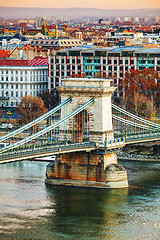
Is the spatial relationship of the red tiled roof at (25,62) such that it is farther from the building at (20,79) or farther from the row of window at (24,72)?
the row of window at (24,72)

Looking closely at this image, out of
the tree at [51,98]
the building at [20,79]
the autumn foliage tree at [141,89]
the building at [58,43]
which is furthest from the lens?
the building at [58,43]

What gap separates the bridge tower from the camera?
66250 mm

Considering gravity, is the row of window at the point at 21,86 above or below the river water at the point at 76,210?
above

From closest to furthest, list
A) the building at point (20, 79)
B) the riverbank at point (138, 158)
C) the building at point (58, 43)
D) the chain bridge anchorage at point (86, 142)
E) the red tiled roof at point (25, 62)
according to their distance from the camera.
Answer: the chain bridge anchorage at point (86, 142)
the riverbank at point (138, 158)
the building at point (20, 79)
the red tiled roof at point (25, 62)
the building at point (58, 43)

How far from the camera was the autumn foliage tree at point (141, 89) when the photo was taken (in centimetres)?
9738

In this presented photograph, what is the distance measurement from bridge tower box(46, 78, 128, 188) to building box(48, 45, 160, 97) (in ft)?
137

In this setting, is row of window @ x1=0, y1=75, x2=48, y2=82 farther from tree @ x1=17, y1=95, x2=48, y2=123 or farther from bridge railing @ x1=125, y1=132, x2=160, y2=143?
bridge railing @ x1=125, y1=132, x2=160, y2=143

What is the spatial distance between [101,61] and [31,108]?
16.2m

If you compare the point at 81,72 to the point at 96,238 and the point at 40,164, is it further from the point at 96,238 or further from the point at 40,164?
the point at 96,238

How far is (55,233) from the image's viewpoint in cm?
5269

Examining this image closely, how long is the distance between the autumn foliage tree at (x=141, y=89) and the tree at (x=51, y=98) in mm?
8164

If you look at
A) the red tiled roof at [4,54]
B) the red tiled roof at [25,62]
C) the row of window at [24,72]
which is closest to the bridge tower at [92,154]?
the row of window at [24,72]

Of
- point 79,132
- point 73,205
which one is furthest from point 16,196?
point 79,132

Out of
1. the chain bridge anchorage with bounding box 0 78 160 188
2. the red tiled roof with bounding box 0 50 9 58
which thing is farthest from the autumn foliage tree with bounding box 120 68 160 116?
the red tiled roof with bounding box 0 50 9 58
